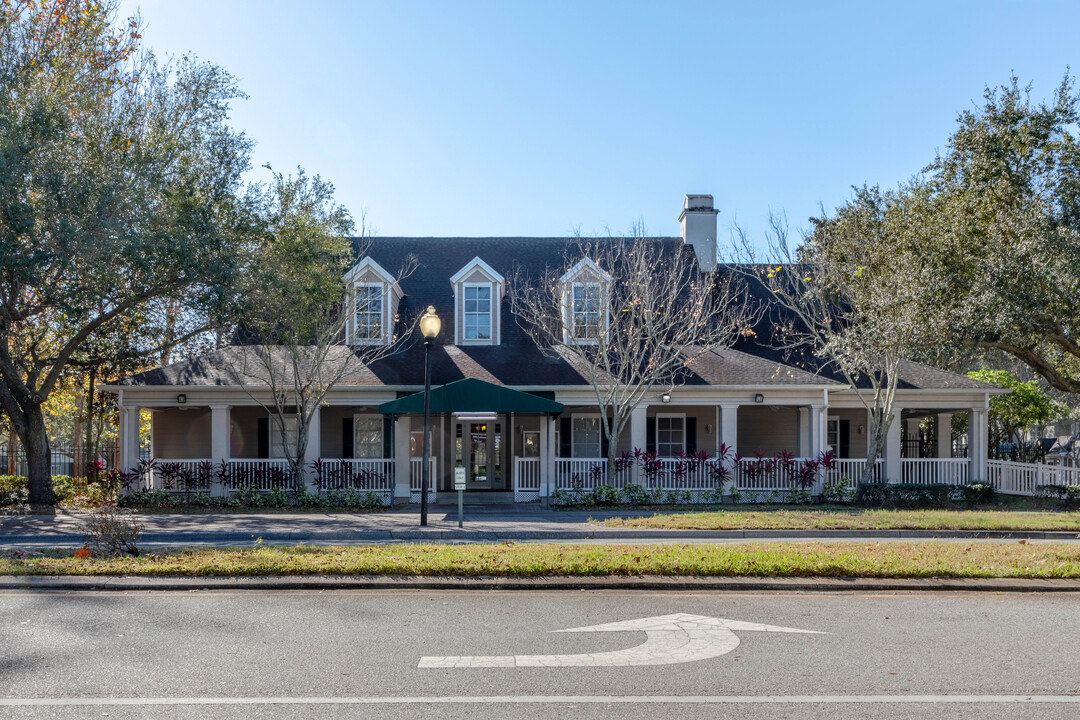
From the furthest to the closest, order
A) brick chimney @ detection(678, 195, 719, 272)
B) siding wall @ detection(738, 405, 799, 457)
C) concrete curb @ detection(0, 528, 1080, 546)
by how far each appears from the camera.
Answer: brick chimney @ detection(678, 195, 719, 272)
siding wall @ detection(738, 405, 799, 457)
concrete curb @ detection(0, 528, 1080, 546)

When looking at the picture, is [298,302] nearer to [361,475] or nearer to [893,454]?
[361,475]

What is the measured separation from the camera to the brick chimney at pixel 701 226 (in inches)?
1054

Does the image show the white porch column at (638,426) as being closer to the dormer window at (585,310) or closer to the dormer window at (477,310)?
the dormer window at (585,310)

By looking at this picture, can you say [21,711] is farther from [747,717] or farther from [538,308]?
[538,308]

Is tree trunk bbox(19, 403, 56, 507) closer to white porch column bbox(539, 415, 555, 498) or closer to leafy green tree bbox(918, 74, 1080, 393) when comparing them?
white porch column bbox(539, 415, 555, 498)

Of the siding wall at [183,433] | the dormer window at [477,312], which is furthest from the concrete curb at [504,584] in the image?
the siding wall at [183,433]

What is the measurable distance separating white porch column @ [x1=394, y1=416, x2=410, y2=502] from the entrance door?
7.37 ft

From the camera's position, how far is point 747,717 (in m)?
5.20

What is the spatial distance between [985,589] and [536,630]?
5.58m

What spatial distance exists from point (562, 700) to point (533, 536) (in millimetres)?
8432

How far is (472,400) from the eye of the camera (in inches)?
740

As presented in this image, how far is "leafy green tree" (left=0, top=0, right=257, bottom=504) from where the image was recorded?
16.4m

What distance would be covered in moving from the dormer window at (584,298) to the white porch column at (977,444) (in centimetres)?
1105

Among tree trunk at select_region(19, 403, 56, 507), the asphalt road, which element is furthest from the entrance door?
the asphalt road
